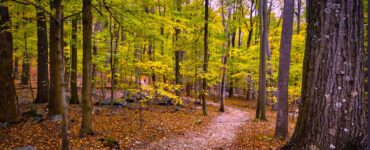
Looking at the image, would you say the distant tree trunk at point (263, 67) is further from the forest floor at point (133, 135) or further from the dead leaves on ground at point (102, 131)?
the dead leaves on ground at point (102, 131)

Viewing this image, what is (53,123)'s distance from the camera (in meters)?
9.11

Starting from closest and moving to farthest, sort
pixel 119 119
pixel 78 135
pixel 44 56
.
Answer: pixel 78 135, pixel 119 119, pixel 44 56

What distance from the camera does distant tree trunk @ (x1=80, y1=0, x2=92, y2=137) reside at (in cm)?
744

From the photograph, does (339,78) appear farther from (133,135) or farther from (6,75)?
(6,75)

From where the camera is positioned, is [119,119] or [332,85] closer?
[332,85]

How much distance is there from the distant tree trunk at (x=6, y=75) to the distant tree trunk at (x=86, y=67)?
9.71ft

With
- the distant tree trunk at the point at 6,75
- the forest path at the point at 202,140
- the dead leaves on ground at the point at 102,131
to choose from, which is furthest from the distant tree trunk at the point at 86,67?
the distant tree trunk at the point at 6,75

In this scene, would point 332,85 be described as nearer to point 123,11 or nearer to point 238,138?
point 238,138

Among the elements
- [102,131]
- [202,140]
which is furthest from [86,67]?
[202,140]

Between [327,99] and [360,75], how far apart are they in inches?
18.8

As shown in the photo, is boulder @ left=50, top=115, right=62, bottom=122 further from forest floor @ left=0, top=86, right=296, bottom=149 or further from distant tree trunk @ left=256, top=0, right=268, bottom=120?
distant tree trunk @ left=256, top=0, right=268, bottom=120

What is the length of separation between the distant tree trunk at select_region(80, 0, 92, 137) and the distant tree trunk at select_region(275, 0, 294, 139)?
624 centimetres

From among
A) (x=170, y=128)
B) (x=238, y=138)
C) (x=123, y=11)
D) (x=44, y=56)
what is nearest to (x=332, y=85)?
(x=238, y=138)

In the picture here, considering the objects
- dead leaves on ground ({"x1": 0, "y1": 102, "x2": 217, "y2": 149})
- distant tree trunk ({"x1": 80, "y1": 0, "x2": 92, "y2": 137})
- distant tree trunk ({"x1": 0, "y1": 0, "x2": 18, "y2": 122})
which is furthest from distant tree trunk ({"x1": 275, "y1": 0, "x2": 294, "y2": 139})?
distant tree trunk ({"x1": 0, "y1": 0, "x2": 18, "y2": 122})
